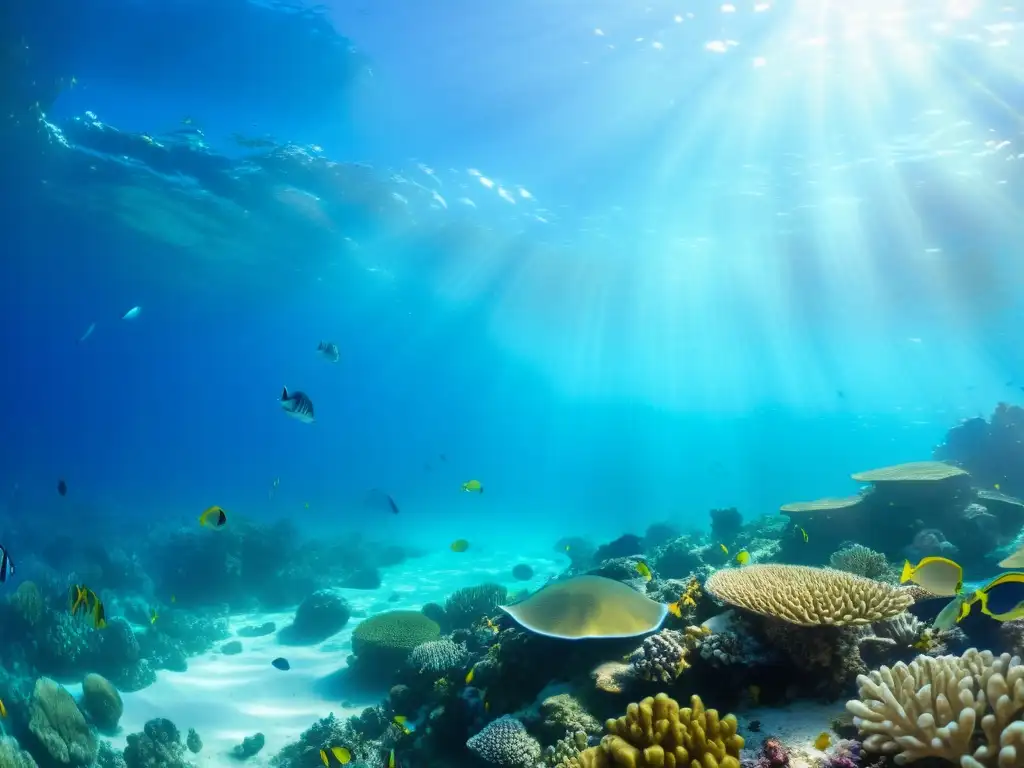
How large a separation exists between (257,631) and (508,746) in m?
12.4

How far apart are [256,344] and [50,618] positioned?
205 feet

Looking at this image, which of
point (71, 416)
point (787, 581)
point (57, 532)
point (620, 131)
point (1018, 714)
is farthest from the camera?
point (71, 416)

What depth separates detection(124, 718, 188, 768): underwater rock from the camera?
8.03 metres

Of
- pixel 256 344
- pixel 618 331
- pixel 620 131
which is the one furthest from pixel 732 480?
pixel 620 131

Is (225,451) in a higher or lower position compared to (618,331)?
lower

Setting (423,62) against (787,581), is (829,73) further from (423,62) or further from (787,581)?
(787,581)

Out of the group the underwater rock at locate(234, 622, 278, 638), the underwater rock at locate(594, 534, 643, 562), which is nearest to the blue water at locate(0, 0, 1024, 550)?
the underwater rock at locate(594, 534, 643, 562)

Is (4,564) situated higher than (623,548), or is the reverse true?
(4,564)

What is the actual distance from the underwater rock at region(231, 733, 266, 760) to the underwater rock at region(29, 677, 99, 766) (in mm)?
2007

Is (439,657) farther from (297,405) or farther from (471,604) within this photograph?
(471,604)

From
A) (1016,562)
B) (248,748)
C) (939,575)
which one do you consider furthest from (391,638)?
(1016,562)

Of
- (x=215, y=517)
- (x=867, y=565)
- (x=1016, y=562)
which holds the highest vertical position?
(x=215, y=517)

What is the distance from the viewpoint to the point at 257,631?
575 inches

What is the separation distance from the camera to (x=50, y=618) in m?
11.7
